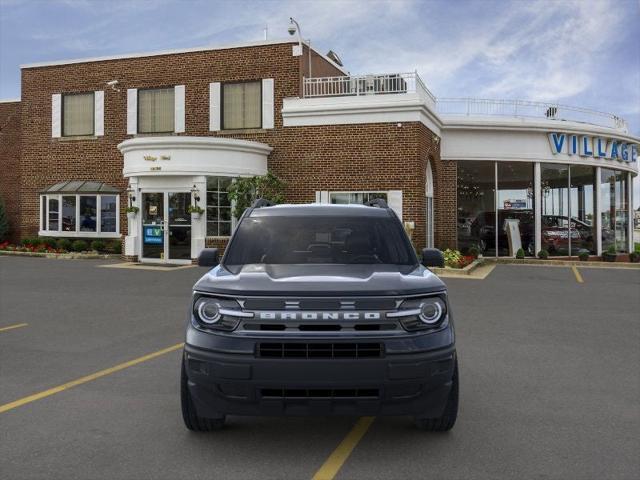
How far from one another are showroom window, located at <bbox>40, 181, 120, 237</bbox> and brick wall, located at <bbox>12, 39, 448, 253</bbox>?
52cm

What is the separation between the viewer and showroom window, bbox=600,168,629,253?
25.6m

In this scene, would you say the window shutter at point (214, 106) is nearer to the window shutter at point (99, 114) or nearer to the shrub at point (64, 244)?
the window shutter at point (99, 114)

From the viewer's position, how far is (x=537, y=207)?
23562 millimetres

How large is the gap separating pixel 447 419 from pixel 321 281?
143 centimetres

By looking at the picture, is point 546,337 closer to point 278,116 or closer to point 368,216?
point 368,216

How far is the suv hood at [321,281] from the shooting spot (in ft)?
12.8

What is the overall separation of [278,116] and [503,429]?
18236 mm

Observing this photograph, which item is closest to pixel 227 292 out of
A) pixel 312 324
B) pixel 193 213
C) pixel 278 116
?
pixel 312 324

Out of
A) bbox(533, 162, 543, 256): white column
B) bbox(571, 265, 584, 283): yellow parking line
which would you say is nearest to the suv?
bbox(571, 265, 584, 283): yellow parking line

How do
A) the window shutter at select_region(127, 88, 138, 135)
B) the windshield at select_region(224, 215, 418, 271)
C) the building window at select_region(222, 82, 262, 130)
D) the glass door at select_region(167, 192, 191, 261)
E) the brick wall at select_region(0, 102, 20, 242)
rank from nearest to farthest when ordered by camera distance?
the windshield at select_region(224, 215, 418, 271)
the glass door at select_region(167, 192, 191, 261)
the building window at select_region(222, 82, 262, 130)
the window shutter at select_region(127, 88, 138, 135)
the brick wall at select_region(0, 102, 20, 242)

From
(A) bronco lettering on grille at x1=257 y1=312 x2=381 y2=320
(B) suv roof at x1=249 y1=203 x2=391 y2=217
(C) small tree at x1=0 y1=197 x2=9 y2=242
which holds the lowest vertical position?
(A) bronco lettering on grille at x1=257 y1=312 x2=381 y2=320

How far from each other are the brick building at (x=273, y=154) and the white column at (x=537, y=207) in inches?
2.2

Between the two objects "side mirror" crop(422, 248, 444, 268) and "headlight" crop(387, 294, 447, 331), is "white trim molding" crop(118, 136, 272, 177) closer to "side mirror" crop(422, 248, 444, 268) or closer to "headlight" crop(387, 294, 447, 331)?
"side mirror" crop(422, 248, 444, 268)

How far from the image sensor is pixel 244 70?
22.2 metres
